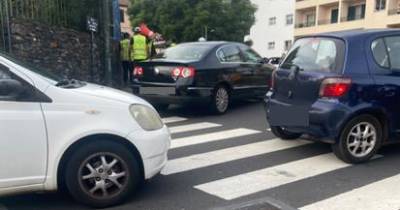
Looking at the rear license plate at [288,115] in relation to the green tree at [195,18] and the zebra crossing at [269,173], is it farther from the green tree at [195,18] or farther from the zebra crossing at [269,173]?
the green tree at [195,18]

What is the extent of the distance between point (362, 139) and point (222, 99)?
4.06 meters

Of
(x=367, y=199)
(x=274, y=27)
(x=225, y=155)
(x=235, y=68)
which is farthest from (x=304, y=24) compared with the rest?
(x=367, y=199)

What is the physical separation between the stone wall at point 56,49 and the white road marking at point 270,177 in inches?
235

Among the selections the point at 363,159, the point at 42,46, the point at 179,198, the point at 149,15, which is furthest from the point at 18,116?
the point at 149,15

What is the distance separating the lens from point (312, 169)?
5.24 metres

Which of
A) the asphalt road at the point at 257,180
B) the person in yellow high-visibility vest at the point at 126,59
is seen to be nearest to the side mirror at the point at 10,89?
the asphalt road at the point at 257,180

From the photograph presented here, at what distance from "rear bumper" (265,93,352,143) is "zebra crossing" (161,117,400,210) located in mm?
395

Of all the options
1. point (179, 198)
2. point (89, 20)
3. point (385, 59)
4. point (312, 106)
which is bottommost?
point (179, 198)

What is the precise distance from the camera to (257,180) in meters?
4.84

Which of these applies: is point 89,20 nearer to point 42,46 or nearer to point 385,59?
point 42,46

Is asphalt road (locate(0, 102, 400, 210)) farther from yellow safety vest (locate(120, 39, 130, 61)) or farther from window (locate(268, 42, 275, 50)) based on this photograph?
window (locate(268, 42, 275, 50))

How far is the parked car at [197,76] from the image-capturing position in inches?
331

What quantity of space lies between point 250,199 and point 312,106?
5.47 feet

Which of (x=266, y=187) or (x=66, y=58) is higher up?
(x=66, y=58)
